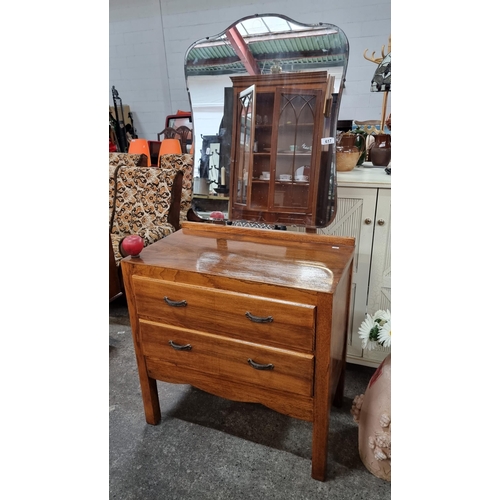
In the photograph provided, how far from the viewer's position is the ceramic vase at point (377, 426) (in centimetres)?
102

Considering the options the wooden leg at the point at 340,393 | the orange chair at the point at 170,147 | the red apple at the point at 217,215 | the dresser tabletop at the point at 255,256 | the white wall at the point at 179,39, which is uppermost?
the white wall at the point at 179,39

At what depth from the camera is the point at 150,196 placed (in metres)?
2.31

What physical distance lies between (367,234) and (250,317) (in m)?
0.71

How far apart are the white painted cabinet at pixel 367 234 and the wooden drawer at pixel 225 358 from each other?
635mm

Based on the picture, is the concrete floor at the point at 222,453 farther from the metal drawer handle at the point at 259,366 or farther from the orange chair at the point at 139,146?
the orange chair at the point at 139,146

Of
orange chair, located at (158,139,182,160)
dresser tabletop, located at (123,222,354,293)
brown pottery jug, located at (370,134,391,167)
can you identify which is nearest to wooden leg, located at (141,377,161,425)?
dresser tabletop, located at (123,222,354,293)

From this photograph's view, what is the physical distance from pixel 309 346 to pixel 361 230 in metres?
0.66

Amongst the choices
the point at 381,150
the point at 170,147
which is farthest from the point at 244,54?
the point at 170,147

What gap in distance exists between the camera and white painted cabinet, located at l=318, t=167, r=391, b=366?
1.32m

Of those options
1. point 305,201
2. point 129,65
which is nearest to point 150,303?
point 305,201

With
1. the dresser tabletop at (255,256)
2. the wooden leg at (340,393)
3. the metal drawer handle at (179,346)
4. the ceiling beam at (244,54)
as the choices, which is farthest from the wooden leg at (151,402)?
the ceiling beam at (244,54)

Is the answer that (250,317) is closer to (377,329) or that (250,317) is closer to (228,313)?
(228,313)

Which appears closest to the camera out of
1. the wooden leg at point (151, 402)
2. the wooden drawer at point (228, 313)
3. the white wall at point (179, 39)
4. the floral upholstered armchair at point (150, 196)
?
the wooden drawer at point (228, 313)
